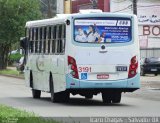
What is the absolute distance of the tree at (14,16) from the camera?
2352 inches

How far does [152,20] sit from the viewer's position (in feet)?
232

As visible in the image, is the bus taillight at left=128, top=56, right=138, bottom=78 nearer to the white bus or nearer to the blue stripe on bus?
the white bus

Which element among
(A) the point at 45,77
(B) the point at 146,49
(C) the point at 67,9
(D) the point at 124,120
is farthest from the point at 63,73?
(C) the point at 67,9

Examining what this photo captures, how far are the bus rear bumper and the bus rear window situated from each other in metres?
1.32

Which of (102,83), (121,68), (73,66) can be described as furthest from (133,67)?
(73,66)

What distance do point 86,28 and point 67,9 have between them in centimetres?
5858

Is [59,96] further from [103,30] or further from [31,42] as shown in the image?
[31,42]

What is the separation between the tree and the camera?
59750mm

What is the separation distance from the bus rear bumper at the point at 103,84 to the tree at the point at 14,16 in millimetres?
38363

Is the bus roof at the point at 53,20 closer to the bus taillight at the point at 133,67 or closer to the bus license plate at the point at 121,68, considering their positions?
the bus license plate at the point at 121,68

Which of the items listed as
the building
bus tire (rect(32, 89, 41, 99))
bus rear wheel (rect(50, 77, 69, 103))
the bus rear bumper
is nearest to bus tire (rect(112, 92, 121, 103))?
the bus rear bumper

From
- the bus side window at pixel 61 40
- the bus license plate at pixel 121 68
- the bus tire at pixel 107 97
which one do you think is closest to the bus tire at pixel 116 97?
the bus tire at pixel 107 97

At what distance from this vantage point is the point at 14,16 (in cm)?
6044

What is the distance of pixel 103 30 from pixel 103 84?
5.86 feet
